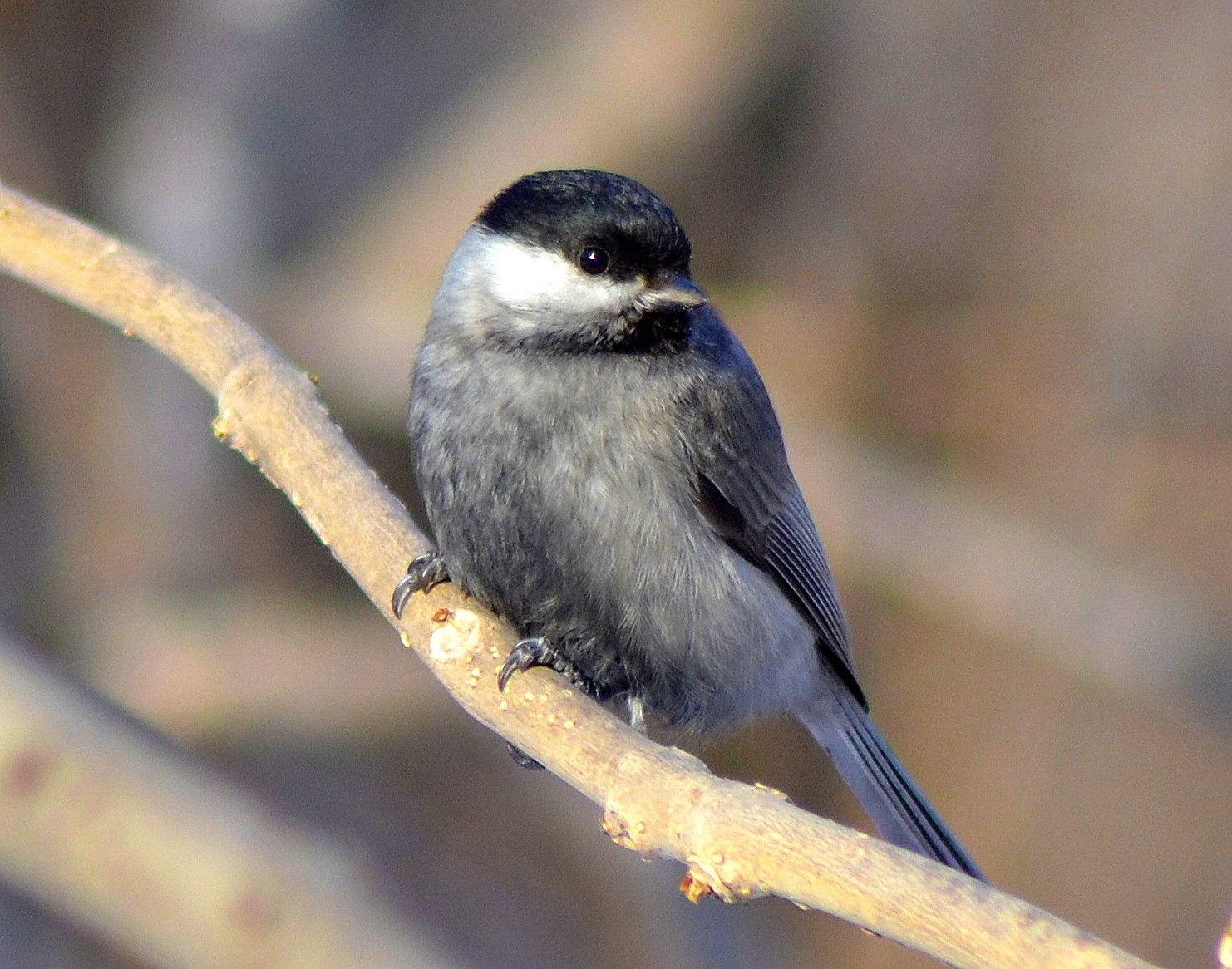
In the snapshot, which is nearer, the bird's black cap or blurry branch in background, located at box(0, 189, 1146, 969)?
blurry branch in background, located at box(0, 189, 1146, 969)

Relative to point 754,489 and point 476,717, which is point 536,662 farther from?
point 754,489

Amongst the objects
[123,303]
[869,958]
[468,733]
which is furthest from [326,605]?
[123,303]

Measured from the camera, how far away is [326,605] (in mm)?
5566

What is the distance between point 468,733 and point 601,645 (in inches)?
136

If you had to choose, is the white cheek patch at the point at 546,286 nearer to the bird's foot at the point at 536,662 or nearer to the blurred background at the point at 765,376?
the bird's foot at the point at 536,662

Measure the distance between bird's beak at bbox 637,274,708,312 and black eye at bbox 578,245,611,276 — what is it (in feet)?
0.30

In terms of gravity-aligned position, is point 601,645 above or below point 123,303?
below

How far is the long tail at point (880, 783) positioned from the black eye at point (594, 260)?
1210 millimetres

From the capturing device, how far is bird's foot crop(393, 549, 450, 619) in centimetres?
253

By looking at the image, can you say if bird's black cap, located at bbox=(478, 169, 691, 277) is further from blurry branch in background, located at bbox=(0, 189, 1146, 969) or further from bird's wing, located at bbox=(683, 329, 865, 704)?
blurry branch in background, located at bbox=(0, 189, 1146, 969)

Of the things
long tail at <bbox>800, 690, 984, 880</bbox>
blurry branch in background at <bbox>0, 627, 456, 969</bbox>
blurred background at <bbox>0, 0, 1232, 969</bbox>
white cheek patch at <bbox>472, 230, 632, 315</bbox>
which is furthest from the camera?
blurred background at <bbox>0, 0, 1232, 969</bbox>

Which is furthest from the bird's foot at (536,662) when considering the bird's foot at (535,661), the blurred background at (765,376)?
the blurred background at (765,376)

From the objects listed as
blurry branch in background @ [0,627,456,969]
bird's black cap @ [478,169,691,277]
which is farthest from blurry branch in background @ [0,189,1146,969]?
bird's black cap @ [478,169,691,277]

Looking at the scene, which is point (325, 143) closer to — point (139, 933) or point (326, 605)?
point (326, 605)
